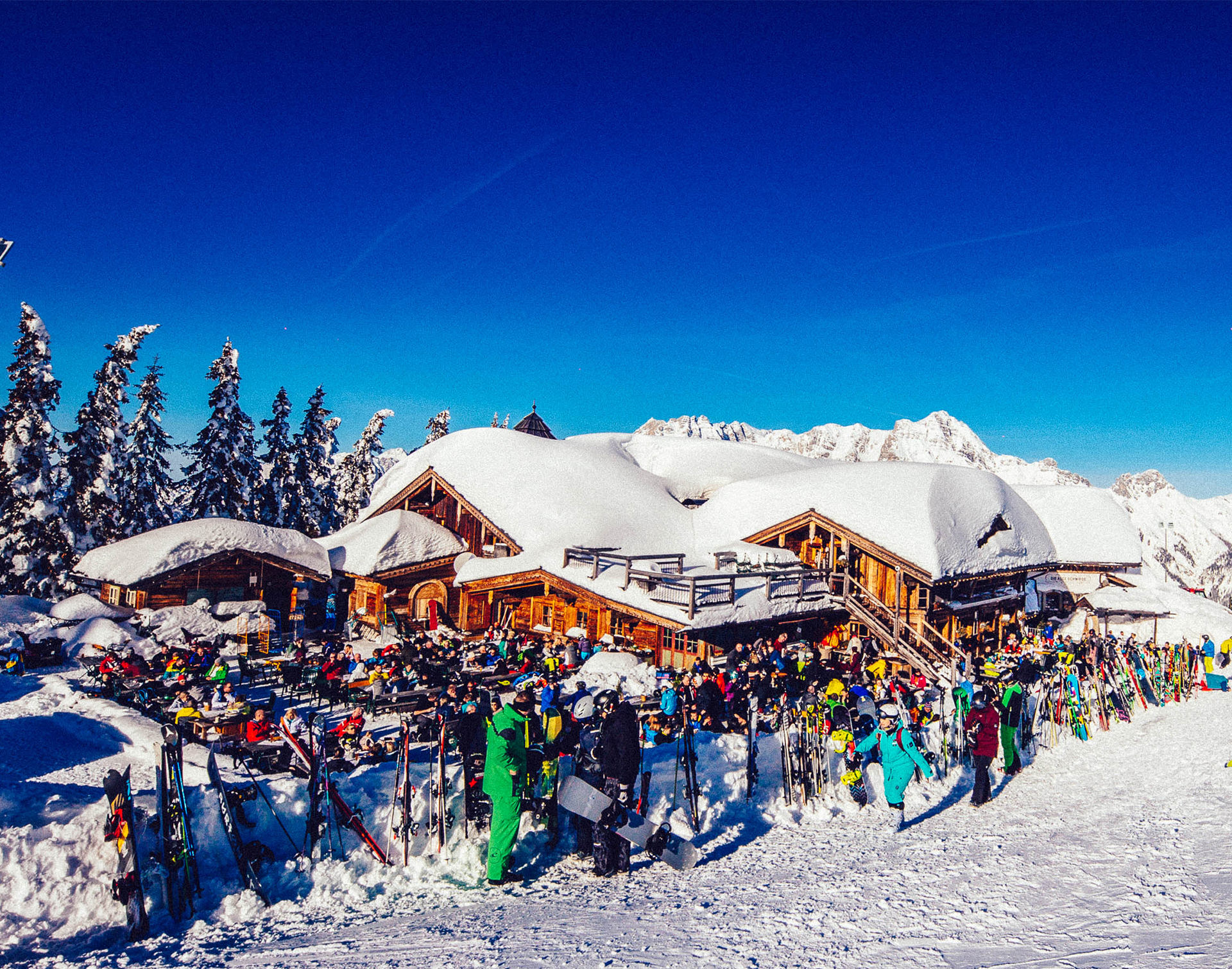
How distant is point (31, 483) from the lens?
1092 inches

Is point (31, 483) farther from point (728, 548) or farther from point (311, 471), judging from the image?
point (728, 548)

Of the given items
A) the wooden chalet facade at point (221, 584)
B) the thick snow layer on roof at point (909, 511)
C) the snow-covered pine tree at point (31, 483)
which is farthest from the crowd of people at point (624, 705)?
the snow-covered pine tree at point (31, 483)

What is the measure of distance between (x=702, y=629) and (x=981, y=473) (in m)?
18.6

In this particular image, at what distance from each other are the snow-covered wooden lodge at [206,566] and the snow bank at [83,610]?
87 cm

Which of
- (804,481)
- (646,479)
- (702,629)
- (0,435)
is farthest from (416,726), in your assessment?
(0,435)

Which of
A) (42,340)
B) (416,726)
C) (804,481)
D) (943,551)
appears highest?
(42,340)

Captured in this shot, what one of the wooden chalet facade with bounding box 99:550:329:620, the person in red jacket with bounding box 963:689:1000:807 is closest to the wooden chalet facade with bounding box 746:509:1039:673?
the person in red jacket with bounding box 963:689:1000:807

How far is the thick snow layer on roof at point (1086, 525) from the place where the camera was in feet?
111

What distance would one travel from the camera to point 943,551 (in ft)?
75.7

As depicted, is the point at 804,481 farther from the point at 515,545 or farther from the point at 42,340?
the point at 42,340

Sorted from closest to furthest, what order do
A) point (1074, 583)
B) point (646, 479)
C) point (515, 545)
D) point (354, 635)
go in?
point (354, 635), point (515, 545), point (1074, 583), point (646, 479)

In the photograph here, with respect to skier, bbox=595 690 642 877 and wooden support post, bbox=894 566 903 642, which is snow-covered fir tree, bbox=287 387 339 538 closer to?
wooden support post, bbox=894 566 903 642

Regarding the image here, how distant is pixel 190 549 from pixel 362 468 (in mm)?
21988

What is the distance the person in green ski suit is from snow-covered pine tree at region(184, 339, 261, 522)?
107 ft
